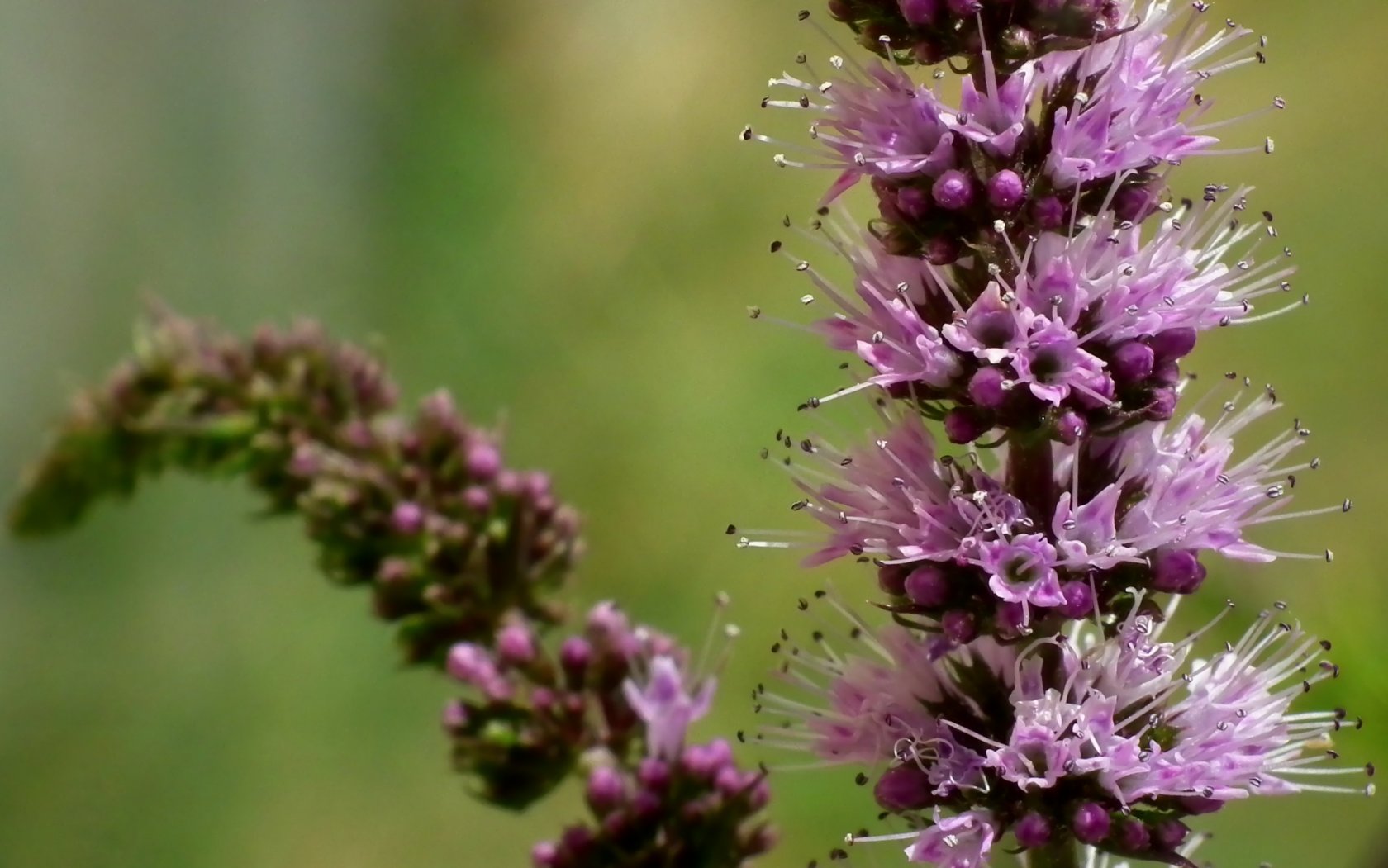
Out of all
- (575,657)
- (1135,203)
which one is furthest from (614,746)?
(1135,203)

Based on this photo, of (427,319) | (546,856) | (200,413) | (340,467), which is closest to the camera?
(546,856)

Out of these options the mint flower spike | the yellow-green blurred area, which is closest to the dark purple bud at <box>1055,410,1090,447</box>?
the mint flower spike

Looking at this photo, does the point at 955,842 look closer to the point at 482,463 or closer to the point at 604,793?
the point at 604,793

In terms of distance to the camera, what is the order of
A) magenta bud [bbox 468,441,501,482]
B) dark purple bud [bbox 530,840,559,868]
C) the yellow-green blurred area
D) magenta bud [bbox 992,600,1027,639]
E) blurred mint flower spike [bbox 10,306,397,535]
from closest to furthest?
1. magenta bud [bbox 992,600,1027,639]
2. dark purple bud [bbox 530,840,559,868]
3. magenta bud [bbox 468,441,501,482]
4. blurred mint flower spike [bbox 10,306,397,535]
5. the yellow-green blurred area

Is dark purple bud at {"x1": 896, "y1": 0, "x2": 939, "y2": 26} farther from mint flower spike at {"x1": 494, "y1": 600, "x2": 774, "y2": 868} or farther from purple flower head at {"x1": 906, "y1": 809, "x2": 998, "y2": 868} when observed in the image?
mint flower spike at {"x1": 494, "y1": 600, "x2": 774, "y2": 868}

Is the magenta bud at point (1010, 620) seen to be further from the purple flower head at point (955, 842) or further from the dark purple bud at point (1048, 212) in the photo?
the dark purple bud at point (1048, 212)

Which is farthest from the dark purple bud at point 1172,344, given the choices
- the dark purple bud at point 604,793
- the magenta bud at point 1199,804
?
the dark purple bud at point 604,793

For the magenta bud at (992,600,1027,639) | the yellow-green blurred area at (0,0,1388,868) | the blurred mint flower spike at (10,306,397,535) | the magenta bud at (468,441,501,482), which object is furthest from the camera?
the yellow-green blurred area at (0,0,1388,868)
